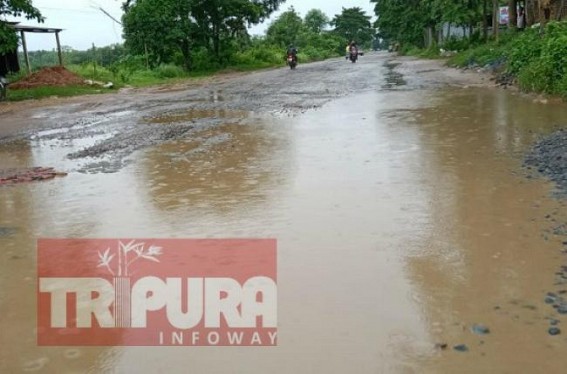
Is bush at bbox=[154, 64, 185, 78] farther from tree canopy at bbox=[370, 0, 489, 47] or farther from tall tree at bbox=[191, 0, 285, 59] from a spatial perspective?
tree canopy at bbox=[370, 0, 489, 47]

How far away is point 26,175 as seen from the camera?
7.66m

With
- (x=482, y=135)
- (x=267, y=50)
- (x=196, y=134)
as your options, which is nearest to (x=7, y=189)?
(x=196, y=134)

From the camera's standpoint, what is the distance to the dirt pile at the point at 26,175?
24.5 feet

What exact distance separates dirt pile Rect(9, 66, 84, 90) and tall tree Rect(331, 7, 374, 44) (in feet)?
251

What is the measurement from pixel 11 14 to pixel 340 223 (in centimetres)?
1593

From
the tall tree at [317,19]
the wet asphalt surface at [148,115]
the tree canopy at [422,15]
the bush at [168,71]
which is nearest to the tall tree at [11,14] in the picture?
the wet asphalt surface at [148,115]

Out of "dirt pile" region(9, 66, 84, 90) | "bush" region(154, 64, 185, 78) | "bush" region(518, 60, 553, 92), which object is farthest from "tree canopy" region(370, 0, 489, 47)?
"dirt pile" region(9, 66, 84, 90)

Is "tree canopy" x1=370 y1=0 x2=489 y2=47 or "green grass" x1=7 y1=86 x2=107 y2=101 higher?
"tree canopy" x1=370 y1=0 x2=489 y2=47

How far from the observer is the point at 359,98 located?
15.3m

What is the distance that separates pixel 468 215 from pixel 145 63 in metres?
30.1

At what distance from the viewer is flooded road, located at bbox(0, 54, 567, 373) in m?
3.10

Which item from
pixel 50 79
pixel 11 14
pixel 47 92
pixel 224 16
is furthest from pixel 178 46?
pixel 11 14

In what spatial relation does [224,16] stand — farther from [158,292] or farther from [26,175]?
[158,292]

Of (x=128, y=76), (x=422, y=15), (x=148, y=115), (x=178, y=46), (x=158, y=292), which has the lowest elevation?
(x=158, y=292)
